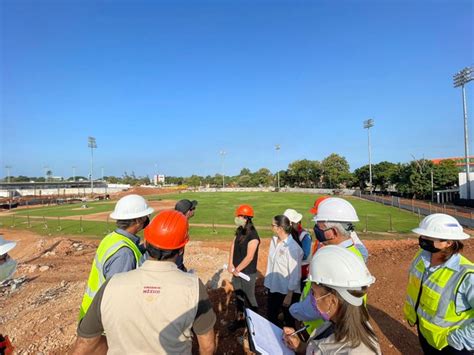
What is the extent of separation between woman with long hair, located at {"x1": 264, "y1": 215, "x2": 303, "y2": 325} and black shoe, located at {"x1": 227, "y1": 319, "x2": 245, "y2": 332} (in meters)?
0.76

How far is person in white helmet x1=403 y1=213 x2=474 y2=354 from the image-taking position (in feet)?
7.66

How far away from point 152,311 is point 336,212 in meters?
1.94

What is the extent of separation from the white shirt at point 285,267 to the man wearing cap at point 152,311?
218 cm

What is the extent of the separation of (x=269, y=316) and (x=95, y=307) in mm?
3113

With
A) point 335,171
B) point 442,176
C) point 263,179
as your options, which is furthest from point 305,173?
point 442,176

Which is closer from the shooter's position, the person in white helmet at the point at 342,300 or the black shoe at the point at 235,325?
the person in white helmet at the point at 342,300

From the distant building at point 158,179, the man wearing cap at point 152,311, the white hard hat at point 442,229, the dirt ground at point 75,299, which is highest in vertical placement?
the distant building at point 158,179

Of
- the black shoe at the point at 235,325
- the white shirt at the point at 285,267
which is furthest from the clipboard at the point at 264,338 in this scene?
the black shoe at the point at 235,325

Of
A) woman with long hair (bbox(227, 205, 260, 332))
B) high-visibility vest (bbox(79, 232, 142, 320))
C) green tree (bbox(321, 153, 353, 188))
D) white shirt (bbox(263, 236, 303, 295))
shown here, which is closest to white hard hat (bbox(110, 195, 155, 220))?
high-visibility vest (bbox(79, 232, 142, 320))

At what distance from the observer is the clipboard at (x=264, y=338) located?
2.02 m

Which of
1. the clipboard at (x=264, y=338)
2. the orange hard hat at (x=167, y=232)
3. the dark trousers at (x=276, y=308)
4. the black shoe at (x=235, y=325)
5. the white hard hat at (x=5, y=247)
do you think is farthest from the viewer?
the black shoe at (x=235, y=325)

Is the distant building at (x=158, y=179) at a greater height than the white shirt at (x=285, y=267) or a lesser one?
greater

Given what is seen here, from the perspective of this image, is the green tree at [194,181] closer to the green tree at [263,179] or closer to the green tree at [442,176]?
the green tree at [263,179]

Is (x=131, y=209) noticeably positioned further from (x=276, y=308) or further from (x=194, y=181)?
(x=194, y=181)
